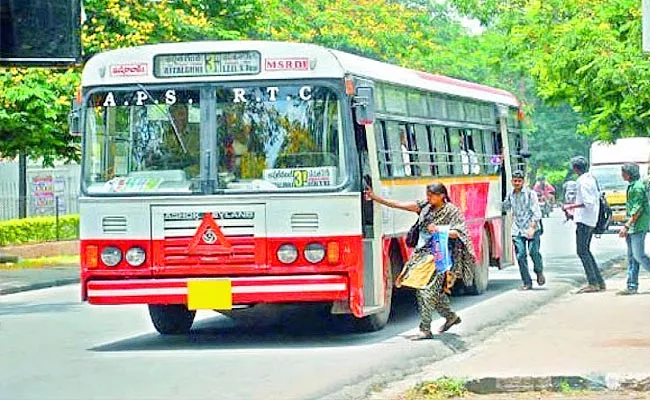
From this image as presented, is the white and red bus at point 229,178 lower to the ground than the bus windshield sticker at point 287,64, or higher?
lower

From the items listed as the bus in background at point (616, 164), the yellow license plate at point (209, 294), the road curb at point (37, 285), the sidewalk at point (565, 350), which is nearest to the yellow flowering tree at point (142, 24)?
the road curb at point (37, 285)

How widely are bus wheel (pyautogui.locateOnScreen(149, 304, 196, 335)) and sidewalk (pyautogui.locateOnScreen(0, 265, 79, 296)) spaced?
10184mm

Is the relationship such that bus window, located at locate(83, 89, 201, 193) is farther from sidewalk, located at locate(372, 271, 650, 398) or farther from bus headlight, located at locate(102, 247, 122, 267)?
sidewalk, located at locate(372, 271, 650, 398)

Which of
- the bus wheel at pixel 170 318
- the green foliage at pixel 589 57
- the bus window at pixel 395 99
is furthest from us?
the green foliage at pixel 589 57

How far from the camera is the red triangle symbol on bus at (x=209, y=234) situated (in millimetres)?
15438

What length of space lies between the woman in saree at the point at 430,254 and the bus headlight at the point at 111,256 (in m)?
2.61

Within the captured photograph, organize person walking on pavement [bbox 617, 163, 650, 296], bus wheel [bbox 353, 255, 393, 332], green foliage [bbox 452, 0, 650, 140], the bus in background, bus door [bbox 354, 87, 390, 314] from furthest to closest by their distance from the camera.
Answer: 1. the bus in background
2. green foliage [bbox 452, 0, 650, 140]
3. person walking on pavement [bbox 617, 163, 650, 296]
4. bus wheel [bbox 353, 255, 393, 332]
5. bus door [bbox 354, 87, 390, 314]

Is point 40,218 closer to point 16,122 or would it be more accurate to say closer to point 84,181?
point 16,122

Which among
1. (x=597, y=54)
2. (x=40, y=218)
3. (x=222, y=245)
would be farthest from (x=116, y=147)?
(x=40, y=218)

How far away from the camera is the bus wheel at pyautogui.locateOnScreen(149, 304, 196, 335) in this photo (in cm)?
1716

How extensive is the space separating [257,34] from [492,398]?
34.3m

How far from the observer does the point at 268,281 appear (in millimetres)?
→ 15422

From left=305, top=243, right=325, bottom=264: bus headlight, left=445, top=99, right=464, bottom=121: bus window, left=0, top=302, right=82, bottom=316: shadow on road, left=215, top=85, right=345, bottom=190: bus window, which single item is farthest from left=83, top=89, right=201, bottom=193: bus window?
left=0, top=302, right=82, bottom=316: shadow on road

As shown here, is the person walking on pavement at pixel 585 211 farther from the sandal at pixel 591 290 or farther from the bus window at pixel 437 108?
the bus window at pixel 437 108
